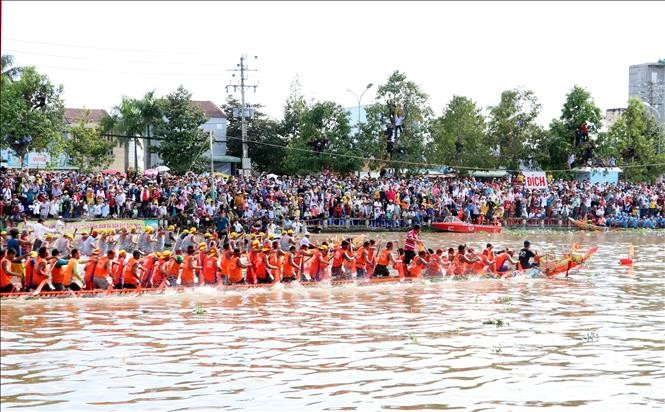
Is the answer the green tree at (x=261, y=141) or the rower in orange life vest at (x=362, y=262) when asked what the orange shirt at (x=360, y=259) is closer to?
the rower in orange life vest at (x=362, y=262)

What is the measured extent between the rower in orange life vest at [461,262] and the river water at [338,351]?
1.97 metres

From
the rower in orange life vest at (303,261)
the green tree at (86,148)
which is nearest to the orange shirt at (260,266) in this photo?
the rower in orange life vest at (303,261)

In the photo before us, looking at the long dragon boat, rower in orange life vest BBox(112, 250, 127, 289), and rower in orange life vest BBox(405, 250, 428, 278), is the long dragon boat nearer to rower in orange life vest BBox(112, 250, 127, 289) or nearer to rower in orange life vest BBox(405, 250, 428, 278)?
rower in orange life vest BBox(405, 250, 428, 278)

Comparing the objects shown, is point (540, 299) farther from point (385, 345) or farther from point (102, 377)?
point (102, 377)

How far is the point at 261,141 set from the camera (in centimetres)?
7262

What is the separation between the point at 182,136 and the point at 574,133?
27943mm

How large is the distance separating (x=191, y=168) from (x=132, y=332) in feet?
140

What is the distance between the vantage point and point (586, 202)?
49344mm

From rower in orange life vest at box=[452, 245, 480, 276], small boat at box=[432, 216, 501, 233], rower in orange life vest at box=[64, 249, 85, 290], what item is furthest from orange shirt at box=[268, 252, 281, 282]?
small boat at box=[432, 216, 501, 233]

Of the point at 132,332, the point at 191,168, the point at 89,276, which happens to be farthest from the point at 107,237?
the point at 191,168

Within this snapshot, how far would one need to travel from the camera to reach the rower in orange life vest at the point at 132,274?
19.9 metres

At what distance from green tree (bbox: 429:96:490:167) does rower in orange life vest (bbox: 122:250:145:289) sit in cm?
4385

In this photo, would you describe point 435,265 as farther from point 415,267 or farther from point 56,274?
point 56,274

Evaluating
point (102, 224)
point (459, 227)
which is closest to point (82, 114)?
point (459, 227)
